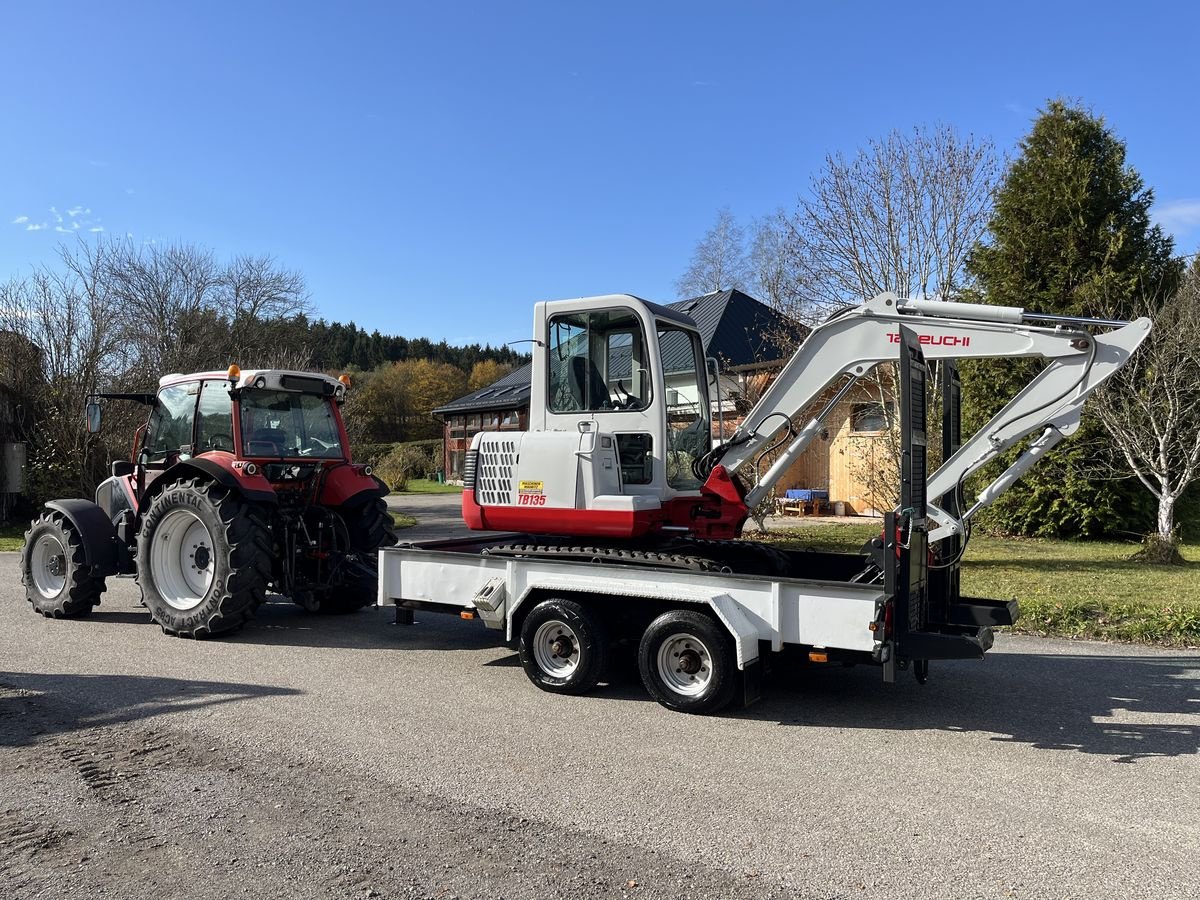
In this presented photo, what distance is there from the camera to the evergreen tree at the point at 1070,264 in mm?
16438

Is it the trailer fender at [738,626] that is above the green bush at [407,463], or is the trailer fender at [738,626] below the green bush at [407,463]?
below

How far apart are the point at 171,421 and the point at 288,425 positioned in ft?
4.00

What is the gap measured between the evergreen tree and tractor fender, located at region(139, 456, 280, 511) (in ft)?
45.0

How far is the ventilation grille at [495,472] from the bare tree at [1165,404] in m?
10.8

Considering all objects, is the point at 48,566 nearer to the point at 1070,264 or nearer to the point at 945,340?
the point at 945,340

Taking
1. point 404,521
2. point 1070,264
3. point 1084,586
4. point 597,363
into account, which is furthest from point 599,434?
point 404,521

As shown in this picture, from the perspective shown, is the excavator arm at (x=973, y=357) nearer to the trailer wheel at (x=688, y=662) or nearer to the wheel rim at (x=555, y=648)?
the trailer wheel at (x=688, y=662)

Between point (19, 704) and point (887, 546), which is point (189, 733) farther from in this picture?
point (887, 546)

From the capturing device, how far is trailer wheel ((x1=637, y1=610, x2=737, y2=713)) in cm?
574

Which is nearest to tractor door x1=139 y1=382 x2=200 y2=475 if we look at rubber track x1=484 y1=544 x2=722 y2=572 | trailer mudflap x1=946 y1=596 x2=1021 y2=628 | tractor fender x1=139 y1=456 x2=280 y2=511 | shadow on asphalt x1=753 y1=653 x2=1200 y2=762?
tractor fender x1=139 y1=456 x2=280 y2=511

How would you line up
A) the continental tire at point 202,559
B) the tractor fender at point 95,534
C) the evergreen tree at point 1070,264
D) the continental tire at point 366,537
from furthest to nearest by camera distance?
the evergreen tree at point 1070,264
the continental tire at point 366,537
the tractor fender at point 95,534
the continental tire at point 202,559

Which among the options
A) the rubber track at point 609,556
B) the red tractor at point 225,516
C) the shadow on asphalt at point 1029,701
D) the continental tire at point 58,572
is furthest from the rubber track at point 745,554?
the continental tire at point 58,572

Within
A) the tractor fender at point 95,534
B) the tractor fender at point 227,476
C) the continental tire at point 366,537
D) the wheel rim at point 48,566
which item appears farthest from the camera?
the wheel rim at point 48,566

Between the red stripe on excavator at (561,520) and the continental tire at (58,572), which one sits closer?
the red stripe on excavator at (561,520)
